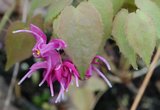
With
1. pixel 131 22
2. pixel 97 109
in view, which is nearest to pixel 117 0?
pixel 131 22

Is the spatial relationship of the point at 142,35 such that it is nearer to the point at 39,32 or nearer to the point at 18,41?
the point at 39,32

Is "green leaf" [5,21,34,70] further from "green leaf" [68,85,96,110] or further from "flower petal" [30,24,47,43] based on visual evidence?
"green leaf" [68,85,96,110]

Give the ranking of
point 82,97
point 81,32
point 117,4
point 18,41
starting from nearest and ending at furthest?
point 81,32
point 117,4
point 18,41
point 82,97

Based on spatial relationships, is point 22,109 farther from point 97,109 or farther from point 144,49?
point 144,49

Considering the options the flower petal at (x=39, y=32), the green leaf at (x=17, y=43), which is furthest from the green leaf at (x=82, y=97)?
the flower petal at (x=39, y=32)

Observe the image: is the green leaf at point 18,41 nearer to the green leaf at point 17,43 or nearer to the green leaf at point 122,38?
the green leaf at point 17,43

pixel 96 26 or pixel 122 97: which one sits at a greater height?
pixel 96 26

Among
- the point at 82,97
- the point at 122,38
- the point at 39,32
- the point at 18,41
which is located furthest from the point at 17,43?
the point at 82,97
